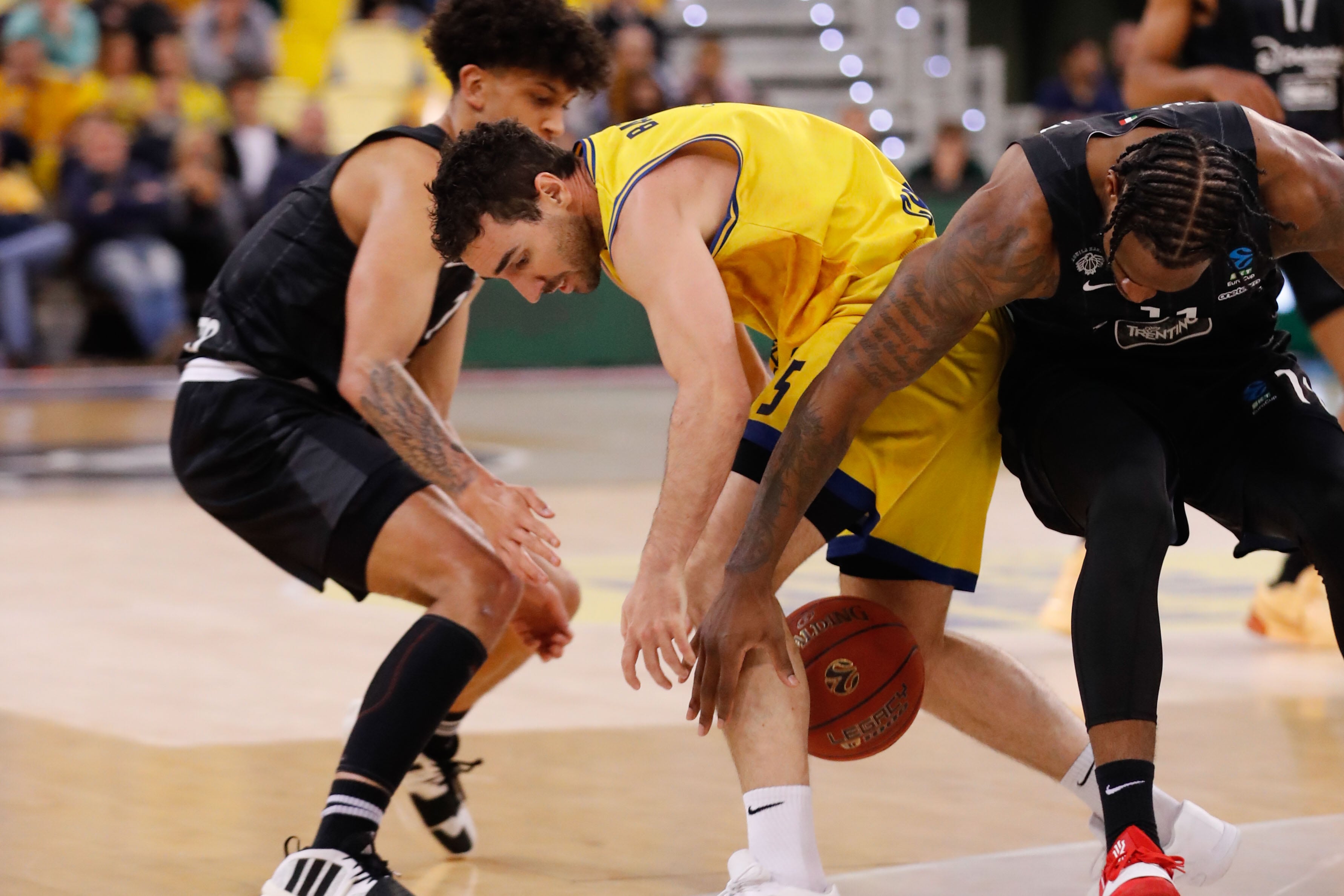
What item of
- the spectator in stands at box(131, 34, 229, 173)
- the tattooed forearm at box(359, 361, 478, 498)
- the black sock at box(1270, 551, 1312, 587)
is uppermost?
the tattooed forearm at box(359, 361, 478, 498)

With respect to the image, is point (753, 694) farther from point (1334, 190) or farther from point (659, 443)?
point (659, 443)

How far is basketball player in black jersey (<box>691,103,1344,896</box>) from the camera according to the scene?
2.75 metres

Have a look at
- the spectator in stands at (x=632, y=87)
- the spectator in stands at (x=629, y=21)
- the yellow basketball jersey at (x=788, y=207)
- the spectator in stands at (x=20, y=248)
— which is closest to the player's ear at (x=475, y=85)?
the yellow basketball jersey at (x=788, y=207)

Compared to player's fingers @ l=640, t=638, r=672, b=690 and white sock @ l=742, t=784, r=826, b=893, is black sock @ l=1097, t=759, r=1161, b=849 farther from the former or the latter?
player's fingers @ l=640, t=638, r=672, b=690

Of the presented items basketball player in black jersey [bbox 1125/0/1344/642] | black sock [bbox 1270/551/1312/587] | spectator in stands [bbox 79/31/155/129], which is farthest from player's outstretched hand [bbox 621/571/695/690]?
spectator in stands [bbox 79/31/155/129]

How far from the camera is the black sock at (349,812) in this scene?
9.99 ft

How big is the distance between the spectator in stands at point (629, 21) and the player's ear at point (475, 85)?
11.7m

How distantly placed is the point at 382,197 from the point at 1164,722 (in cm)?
252

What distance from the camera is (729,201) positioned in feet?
10.0

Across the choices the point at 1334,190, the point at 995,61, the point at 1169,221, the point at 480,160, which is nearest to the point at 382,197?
the point at 480,160

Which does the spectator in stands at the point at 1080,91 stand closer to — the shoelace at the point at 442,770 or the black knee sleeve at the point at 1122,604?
the shoelace at the point at 442,770

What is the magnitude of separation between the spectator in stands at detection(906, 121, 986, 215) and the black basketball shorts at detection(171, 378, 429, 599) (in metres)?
11.3

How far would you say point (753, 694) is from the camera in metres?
3.01

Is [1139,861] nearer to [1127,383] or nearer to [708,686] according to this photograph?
[708,686]
